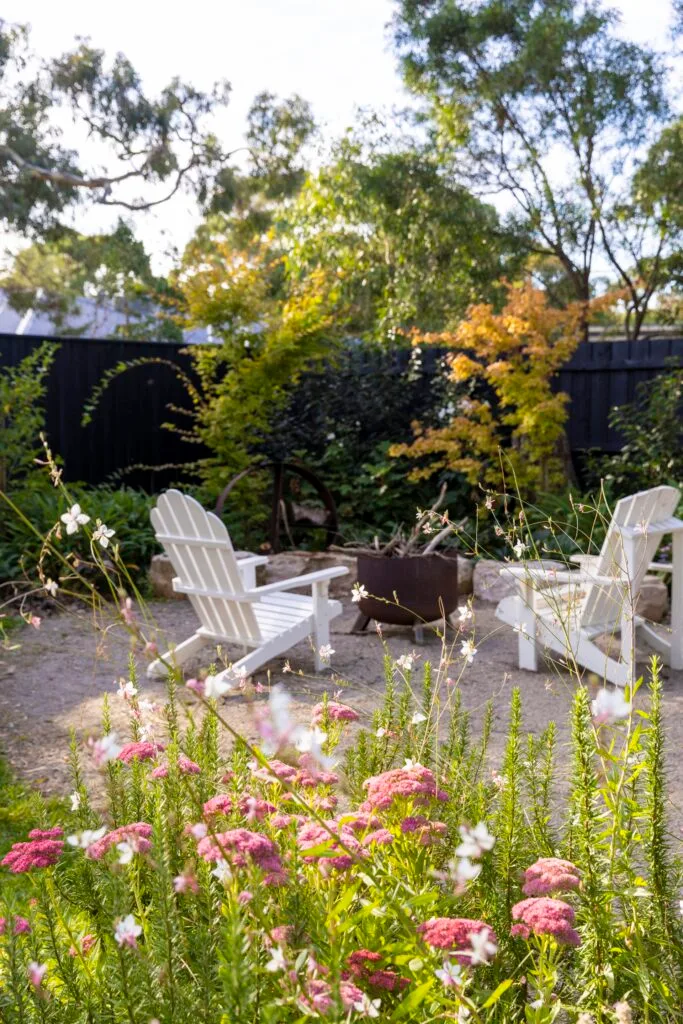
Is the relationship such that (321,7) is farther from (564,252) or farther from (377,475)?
(564,252)

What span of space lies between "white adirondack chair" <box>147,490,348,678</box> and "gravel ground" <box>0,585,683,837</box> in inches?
7.0

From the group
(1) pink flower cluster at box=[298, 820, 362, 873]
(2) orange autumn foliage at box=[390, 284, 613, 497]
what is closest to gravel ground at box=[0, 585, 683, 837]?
(1) pink flower cluster at box=[298, 820, 362, 873]

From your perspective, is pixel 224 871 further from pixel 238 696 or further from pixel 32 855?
pixel 238 696

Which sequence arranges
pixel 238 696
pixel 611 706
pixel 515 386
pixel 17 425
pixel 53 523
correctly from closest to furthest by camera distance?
pixel 611 706, pixel 238 696, pixel 53 523, pixel 17 425, pixel 515 386

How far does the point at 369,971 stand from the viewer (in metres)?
1.41

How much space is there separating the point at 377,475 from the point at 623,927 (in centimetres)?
711

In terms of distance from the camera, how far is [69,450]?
9289 mm

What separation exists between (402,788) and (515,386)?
692 cm

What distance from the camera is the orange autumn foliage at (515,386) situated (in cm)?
812

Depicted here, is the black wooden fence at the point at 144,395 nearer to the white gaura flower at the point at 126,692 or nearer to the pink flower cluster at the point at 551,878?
A: the white gaura flower at the point at 126,692

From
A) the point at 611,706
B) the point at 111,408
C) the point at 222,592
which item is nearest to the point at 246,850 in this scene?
the point at 611,706

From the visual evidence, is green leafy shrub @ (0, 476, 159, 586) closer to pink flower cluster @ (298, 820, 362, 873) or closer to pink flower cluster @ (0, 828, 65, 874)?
pink flower cluster @ (0, 828, 65, 874)

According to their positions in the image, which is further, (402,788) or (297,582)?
(297,582)

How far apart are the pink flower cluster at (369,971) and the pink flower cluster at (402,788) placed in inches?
10.5
